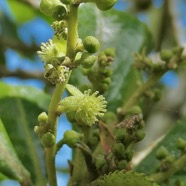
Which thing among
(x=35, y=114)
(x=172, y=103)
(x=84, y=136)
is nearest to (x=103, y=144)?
(x=84, y=136)

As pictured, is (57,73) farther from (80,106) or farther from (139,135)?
(139,135)

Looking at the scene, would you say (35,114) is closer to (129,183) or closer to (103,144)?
(103,144)

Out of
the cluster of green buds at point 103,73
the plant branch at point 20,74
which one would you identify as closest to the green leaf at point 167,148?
the cluster of green buds at point 103,73

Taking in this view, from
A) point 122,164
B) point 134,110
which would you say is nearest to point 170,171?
point 122,164

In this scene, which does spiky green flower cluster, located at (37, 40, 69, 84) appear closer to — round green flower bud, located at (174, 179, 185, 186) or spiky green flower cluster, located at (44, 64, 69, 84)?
spiky green flower cluster, located at (44, 64, 69, 84)

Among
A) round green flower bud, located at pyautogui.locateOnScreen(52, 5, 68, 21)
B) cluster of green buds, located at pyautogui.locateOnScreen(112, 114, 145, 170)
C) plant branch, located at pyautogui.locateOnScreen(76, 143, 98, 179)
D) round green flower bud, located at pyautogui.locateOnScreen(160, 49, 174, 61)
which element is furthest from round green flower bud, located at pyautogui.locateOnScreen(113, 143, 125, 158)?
round green flower bud, located at pyautogui.locateOnScreen(160, 49, 174, 61)

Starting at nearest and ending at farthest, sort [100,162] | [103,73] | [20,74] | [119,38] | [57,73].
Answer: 1. [57,73]
2. [100,162]
3. [103,73]
4. [119,38]
5. [20,74]
